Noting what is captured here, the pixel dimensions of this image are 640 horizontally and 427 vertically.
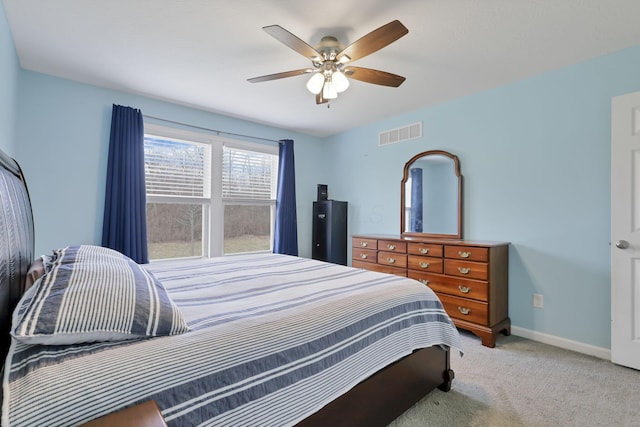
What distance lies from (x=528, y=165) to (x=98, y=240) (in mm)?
4417

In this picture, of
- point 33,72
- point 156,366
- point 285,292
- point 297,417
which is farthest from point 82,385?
point 33,72

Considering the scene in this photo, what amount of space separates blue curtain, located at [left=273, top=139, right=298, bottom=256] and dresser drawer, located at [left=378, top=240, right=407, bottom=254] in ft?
4.77

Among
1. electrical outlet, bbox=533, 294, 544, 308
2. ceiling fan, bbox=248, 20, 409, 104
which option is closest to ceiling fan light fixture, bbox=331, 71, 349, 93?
ceiling fan, bbox=248, 20, 409, 104

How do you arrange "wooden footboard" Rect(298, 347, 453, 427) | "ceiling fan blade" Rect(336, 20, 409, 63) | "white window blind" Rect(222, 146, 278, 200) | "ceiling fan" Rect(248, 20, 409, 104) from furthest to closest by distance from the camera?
"white window blind" Rect(222, 146, 278, 200) < "ceiling fan" Rect(248, 20, 409, 104) < "ceiling fan blade" Rect(336, 20, 409, 63) < "wooden footboard" Rect(298, 347, 453, 427)

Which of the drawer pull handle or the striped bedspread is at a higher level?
the striped bedspread

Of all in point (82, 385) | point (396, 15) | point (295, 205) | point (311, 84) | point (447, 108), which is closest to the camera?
point (82, 385)

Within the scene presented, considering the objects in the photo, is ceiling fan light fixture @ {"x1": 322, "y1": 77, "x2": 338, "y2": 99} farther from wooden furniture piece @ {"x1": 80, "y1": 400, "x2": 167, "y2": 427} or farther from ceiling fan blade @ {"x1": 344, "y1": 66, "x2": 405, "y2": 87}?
wooden furniture piece @ {"x1": 80, "y1": 400, "x2": 167, "y2": 427}

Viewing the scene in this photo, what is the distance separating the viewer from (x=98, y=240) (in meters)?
3.02

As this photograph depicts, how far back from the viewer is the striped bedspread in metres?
0.72

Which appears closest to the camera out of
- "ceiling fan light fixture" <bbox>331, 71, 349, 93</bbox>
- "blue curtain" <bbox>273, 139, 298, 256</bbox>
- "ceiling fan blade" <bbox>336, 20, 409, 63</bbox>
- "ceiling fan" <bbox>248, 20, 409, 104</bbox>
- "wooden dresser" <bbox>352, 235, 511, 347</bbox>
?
"ceiling fan blade" <bbox>336, 20, 409, 63</bbox>

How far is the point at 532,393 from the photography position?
1.89 metres

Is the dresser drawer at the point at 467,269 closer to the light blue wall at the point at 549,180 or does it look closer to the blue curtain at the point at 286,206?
the light blue wall at the point at 549,180

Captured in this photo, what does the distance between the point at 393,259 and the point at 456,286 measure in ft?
2.39

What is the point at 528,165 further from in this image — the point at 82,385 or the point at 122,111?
the point at 122,111
